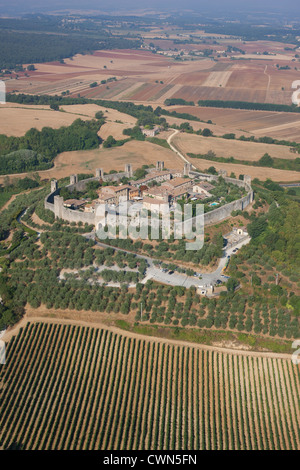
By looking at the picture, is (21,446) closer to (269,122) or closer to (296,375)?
(296,375)

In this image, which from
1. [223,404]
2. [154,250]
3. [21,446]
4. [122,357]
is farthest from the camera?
[154,250]

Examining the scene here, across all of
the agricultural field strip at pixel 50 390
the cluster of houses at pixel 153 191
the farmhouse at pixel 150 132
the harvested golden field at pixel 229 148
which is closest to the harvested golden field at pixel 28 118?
the farmhouse at pixel 150 132

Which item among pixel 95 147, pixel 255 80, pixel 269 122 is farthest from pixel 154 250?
pixel 255 80

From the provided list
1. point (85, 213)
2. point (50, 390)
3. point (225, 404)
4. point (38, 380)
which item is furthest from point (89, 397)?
point (85, 213)

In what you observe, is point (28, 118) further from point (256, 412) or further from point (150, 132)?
point (256, 412)

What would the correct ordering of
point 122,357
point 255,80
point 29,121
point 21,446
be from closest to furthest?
point 21,446
point 122,357
point 29,121
point 255,80
